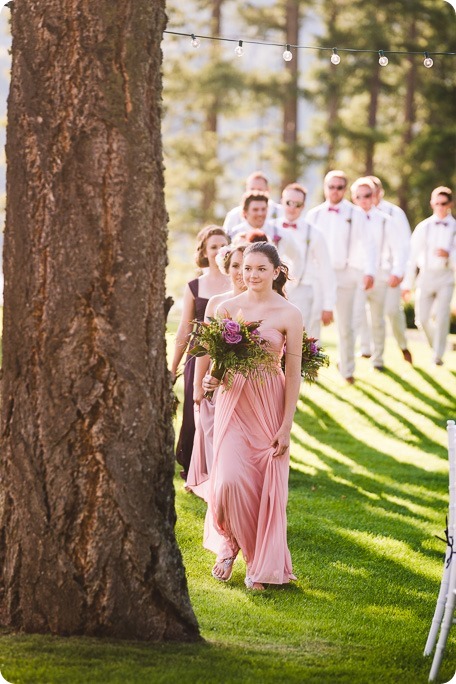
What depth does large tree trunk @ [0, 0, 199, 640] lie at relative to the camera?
4992mm

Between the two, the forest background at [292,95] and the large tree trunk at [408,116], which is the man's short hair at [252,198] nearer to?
the forest background at [292,95]

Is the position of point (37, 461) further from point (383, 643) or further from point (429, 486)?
point (429, 486)

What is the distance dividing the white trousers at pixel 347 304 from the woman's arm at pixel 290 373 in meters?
7.42

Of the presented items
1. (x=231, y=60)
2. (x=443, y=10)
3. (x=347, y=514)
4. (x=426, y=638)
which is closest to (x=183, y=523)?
(x=347, y=514)

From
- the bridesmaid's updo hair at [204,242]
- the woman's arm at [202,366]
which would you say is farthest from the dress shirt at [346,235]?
the woman's arm at [202,366]

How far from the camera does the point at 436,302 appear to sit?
15.4 metres

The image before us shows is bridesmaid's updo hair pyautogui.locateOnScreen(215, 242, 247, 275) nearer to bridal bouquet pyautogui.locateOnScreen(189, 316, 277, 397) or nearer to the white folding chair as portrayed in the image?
bridal bouquet pyautogui.locateOnScreen(189, 316, 277, 397)

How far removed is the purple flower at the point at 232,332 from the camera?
6.66 m

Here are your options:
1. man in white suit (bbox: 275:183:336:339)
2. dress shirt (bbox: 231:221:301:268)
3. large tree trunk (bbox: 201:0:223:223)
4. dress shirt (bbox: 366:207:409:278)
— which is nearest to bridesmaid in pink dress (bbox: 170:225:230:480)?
dress shirt (bbox: 231:221:301:268)

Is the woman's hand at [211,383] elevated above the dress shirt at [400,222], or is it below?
below

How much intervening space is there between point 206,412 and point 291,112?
26579 mm

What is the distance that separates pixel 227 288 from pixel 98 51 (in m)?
4.26

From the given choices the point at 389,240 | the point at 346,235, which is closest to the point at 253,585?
the point at 346,235

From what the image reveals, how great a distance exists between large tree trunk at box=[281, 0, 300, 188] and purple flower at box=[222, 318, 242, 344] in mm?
26618
